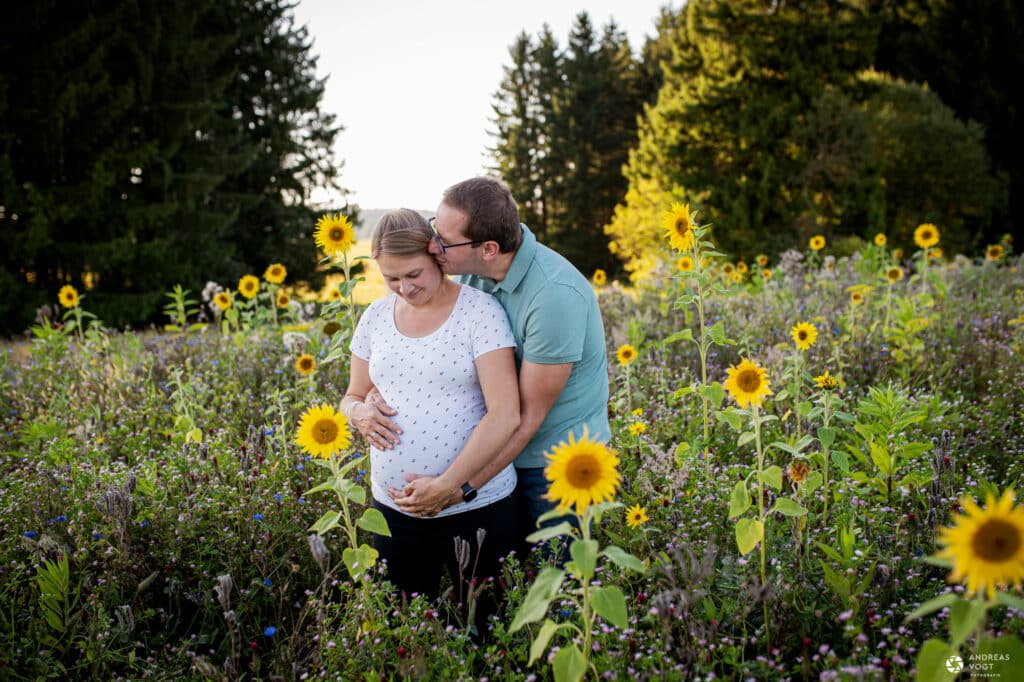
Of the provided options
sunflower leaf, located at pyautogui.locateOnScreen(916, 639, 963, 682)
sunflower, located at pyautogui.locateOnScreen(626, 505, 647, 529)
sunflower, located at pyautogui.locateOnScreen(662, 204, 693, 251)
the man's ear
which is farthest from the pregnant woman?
sunflower leaf, located at pyautogui.locateOnScreen(916, 639, 963, 682)

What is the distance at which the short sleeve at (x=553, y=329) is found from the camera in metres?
2.35

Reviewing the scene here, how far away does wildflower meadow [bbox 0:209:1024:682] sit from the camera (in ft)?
5.43

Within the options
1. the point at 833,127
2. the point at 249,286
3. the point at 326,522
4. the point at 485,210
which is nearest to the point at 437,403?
the point at 326,522

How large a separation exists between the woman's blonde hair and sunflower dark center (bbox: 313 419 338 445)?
1.95 feet

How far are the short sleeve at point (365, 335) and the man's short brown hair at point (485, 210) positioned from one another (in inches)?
18.9

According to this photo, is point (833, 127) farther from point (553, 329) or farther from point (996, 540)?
point (996, 540)

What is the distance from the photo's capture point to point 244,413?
13.6 feet

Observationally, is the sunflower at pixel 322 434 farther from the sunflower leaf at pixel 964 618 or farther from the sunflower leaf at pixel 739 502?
the sunflower leaf at pixel 964 618

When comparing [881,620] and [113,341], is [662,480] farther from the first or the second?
[113,341]

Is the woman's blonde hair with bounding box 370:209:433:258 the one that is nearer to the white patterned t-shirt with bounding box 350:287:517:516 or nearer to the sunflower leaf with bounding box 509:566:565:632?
the white patterned t-shirt with bounding box 350:287:517:516

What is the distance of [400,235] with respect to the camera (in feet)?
7.48

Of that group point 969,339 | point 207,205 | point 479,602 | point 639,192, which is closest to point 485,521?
point 479,602

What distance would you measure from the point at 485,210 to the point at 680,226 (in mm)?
1158

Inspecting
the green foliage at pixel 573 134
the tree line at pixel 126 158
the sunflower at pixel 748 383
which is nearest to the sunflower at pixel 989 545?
the sunflower at pixel 748 383
